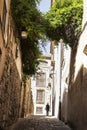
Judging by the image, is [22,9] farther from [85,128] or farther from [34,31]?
[85,128]

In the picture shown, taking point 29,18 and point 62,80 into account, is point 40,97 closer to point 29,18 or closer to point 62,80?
Answer: point 62,80

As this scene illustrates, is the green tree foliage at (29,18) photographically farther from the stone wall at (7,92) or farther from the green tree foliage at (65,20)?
the stone wall at (7,92)

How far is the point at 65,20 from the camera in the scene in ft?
A: 50.4

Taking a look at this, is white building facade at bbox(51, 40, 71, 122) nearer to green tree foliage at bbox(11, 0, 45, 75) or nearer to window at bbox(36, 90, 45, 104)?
green tree foliage at bbox(11, 0, 45, 75)

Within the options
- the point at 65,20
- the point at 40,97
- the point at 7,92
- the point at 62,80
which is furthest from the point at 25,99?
the point at 40,97

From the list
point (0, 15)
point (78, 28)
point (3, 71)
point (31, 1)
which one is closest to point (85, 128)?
point (3, 71)

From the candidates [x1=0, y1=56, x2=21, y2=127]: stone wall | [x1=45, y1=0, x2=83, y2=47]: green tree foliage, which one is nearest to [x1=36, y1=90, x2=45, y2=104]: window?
[x1=45, y1=0, x2=83, y2=47]: green tree foliage

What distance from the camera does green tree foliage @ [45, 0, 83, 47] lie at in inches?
602

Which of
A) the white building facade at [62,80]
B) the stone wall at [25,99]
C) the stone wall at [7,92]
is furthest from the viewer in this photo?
the stone wall at [25,99]

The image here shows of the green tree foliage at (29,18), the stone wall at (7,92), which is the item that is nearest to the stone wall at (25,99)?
the green tree foliage at (29,18)

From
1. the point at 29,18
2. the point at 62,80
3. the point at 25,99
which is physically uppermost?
the point at 29,18

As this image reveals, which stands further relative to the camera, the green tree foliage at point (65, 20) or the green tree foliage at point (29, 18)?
the green tree foliage at point (65, 20)

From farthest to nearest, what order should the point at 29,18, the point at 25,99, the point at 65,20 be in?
the point at 25,99
the point at 65,20
the point at 29,18

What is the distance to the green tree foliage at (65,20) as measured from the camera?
50.2 feet
